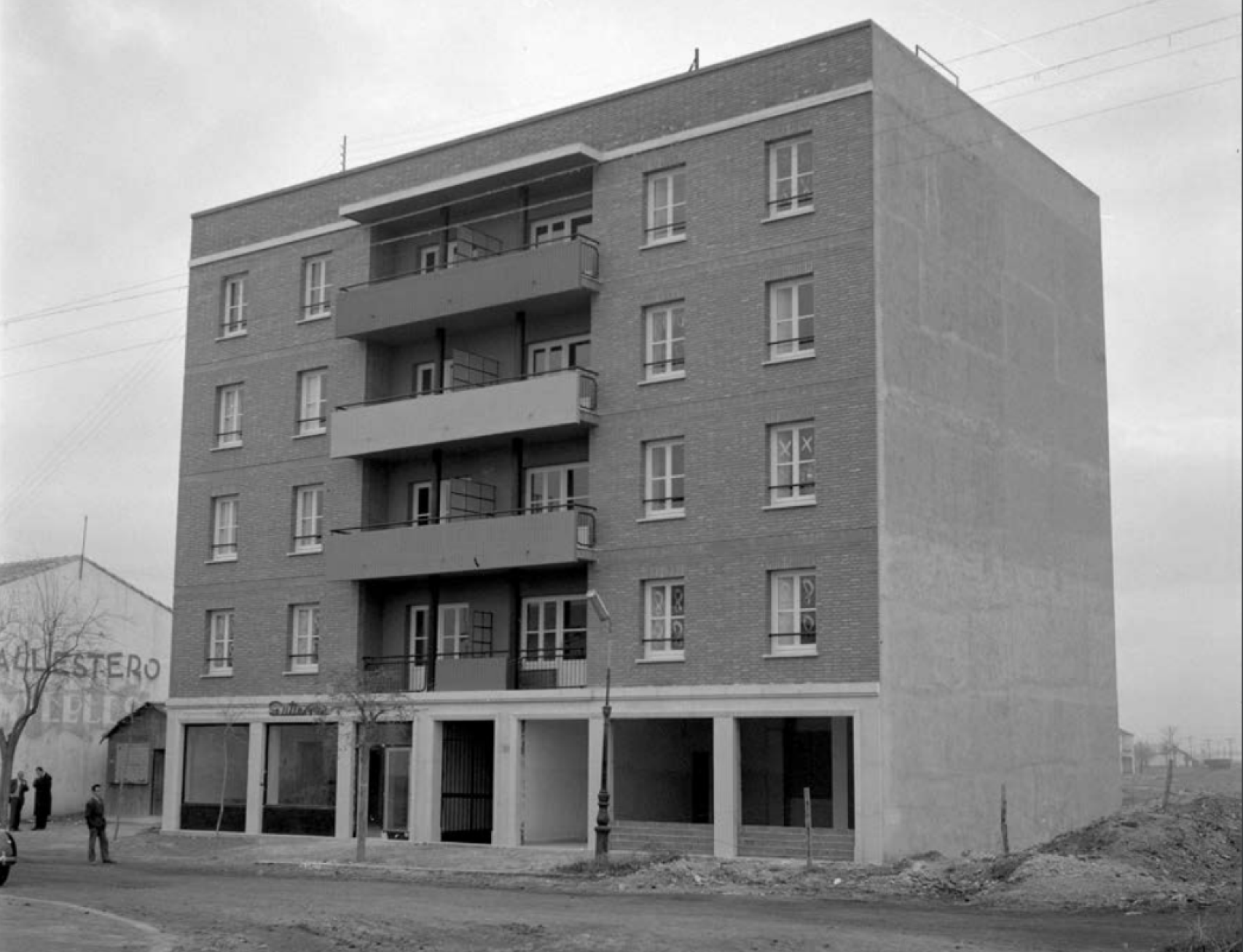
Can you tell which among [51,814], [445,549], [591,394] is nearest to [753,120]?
[591,394]

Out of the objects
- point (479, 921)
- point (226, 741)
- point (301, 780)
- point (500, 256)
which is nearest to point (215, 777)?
point (226, 741)

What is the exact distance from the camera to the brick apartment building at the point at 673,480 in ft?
119

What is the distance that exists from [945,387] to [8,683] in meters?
32.7

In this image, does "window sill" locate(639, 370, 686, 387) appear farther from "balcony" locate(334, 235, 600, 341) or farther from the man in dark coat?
the man in dark coat

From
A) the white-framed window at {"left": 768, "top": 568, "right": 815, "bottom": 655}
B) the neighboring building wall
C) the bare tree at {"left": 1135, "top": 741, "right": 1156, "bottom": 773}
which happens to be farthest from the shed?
the bare tree at {"left": 1135, "top": 741, "right": 1156, "bottom": 773}

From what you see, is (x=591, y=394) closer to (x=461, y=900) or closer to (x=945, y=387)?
(x=945, y=387)

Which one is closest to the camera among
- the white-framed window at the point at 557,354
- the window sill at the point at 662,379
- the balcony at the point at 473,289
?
the window sill at the point at 662,379

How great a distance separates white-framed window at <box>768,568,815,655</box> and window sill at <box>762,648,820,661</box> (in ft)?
0.05

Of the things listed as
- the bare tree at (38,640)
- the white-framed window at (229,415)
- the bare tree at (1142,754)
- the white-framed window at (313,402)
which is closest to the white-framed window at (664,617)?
the white-framed window at (313,402)

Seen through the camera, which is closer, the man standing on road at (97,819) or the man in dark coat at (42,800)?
the man standing on road at (97,819)

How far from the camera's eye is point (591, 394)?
39719mm

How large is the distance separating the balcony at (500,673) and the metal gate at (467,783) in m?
1.35

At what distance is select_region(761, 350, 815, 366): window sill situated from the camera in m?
36.5

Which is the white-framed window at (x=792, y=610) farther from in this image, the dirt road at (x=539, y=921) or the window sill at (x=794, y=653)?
the dirt road at (x=539, y=921)
